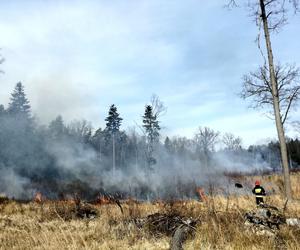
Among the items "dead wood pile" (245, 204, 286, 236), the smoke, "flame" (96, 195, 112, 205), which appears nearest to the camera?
"dead wood pile" (245, 204, 286, 236)

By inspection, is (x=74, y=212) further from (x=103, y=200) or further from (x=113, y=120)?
(x=113, y=120)

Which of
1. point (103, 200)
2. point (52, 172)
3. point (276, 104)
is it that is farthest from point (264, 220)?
point (52, 172)

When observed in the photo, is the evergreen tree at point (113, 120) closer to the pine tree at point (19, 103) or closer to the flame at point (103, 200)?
the pine tree at point (19, 103)

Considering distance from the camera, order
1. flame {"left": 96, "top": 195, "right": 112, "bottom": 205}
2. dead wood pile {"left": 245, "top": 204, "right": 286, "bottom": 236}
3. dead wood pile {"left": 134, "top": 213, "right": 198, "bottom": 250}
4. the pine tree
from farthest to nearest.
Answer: the pine tree
flame {"left": 96, "top": 195, "right": 112, "bottom": 205}
dead wood pile {"left": 134, "top": 213, "right": 198, "bottom": 250}
dead wood pile {"left": 245, "top": 204, "right": 286, "bottom": 236}

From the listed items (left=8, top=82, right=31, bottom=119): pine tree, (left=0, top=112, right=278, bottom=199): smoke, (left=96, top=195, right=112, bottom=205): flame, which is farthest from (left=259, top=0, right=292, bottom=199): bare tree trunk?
(left=8, top=82, right=31, bottom=119): pine tree

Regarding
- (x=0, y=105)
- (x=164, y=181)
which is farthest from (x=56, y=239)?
(x=0, y=105)

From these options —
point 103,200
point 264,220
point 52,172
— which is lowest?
point 264,220

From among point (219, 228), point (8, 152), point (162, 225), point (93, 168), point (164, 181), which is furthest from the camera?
point (93, 168)

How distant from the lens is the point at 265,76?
521 inches

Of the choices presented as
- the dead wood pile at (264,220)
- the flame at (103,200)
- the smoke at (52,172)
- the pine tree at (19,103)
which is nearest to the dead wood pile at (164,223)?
the dead wood pile at (264,220)

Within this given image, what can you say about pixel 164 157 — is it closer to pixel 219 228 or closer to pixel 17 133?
pixel 17 133

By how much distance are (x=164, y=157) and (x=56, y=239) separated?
6489 cm

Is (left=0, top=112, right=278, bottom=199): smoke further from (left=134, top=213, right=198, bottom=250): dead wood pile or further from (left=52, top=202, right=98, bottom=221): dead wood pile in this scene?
(left=134, top=213, right=198, bottom=250): dead wood pile

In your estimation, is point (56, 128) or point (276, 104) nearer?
point (276, 104)
